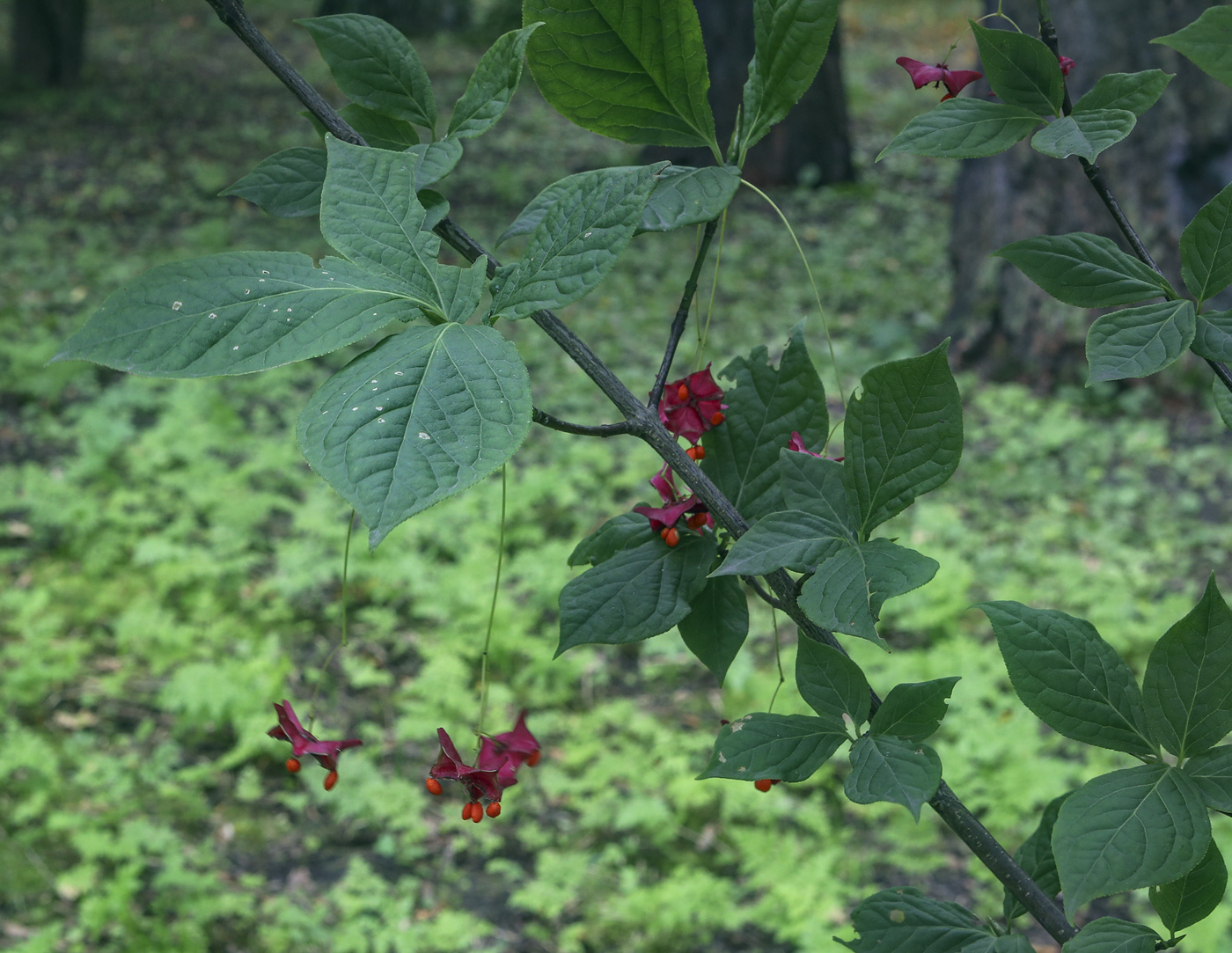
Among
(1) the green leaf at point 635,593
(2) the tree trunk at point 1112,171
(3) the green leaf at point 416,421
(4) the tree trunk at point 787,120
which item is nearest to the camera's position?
(3) the green leaf at point 416,421

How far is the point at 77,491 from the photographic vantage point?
3861mm

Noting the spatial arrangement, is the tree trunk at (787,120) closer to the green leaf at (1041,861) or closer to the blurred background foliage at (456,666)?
the blurred background foliage at (456,666)

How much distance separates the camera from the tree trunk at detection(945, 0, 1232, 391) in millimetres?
4203

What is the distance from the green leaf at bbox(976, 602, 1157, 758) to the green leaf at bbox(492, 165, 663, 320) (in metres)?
0.28

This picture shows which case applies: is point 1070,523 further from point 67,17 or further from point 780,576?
point 67,17

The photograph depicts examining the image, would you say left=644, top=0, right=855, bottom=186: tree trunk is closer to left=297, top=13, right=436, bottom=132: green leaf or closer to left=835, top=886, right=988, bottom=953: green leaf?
left=297, top=13, right=436, bottom=132: green leaf

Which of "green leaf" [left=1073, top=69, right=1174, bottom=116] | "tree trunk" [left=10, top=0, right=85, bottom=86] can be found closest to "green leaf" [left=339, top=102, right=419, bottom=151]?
"green leaf" [left=1073, top=69, right=1174, bottom=116]

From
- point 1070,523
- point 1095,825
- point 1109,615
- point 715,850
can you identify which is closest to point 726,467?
point 1095,825

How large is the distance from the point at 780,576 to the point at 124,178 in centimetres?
763

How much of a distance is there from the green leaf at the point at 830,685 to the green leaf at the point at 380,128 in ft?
1.40

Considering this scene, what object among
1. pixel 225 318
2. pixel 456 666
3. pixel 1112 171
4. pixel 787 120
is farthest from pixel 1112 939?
pixel 787 120

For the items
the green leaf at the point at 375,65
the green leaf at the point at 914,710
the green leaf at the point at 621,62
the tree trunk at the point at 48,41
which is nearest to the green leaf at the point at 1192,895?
the green leaf at the point at 914,710

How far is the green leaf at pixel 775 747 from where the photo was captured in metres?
0.58

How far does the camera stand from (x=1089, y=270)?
1.88 ft
